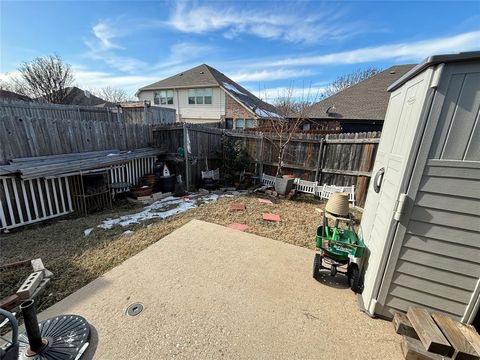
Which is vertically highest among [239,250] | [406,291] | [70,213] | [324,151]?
[324,151]

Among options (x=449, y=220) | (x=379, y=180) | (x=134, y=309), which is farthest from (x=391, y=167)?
(x=134, y=309)

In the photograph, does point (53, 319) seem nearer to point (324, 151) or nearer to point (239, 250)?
point (239, 250)

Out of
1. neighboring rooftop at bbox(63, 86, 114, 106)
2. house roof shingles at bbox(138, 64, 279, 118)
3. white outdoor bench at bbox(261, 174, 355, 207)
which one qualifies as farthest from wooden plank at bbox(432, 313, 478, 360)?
neighboring rooftop at bbox(63, 86, 114, 106)

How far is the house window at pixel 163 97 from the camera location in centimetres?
1930

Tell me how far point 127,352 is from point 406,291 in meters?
2.67

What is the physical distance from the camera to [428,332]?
1.73 meters

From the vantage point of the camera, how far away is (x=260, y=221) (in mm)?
4777

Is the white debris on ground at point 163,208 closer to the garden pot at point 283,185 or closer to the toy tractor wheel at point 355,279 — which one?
the garden pot at point 283,185

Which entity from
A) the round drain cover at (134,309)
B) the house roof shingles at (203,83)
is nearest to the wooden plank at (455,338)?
the round drain cover at (134,309)

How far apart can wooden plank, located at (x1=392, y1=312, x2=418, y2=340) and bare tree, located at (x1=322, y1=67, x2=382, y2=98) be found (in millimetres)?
25114

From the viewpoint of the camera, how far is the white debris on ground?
470cm

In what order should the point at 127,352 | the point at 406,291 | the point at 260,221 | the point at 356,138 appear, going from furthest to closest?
the point at 356,138 → the point at 260,221 → the point at 406,291 → the point at 127,352

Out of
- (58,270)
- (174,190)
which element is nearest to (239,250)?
(58,270)

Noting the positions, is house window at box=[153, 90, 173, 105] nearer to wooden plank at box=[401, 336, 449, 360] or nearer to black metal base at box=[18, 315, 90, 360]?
black metal base at box=[18, 315, 90, 360]
